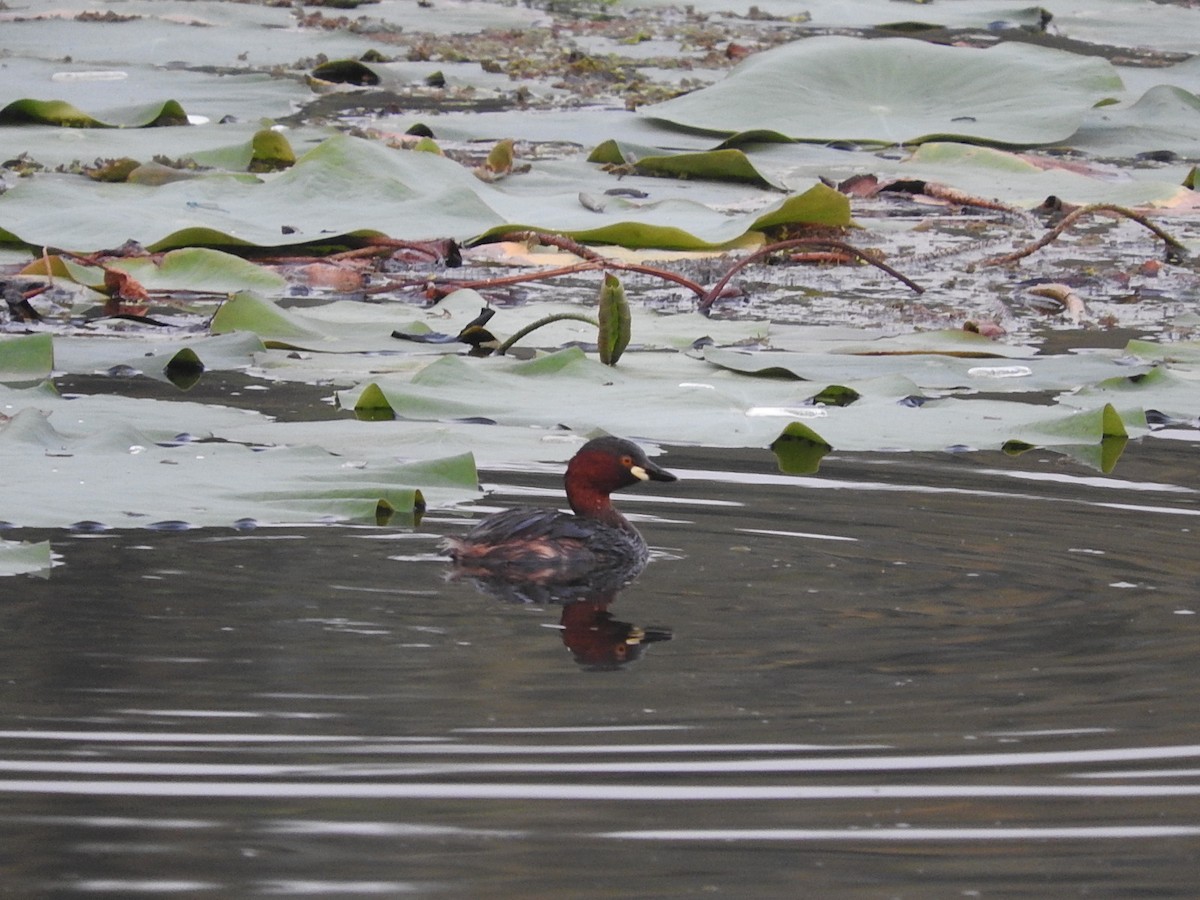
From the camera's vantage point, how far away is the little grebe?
4.57 metres

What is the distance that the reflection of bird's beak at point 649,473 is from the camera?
16.3 ft

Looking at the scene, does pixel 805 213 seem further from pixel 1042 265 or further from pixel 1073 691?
pixel 1073 691

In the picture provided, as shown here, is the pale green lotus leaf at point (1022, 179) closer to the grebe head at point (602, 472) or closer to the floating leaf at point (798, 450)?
the floating leaf at point (798, 450)

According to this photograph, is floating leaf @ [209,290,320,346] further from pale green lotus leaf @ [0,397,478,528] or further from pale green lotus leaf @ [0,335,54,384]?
pale green lotus leaf @ [0,397,478,528]

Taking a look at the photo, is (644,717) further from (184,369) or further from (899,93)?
(899,93)

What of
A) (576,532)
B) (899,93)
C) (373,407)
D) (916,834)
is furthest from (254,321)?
(899,93)

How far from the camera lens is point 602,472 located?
492 cm

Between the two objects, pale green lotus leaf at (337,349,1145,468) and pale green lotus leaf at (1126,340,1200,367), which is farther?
pale green lotus leaf at (1126,340,1200,367)

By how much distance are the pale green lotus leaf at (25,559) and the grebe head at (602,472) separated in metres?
1.28

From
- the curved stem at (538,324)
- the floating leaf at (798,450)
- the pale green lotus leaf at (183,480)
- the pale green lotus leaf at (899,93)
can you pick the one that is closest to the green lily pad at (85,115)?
the pale green lotus leaf at (899,93)

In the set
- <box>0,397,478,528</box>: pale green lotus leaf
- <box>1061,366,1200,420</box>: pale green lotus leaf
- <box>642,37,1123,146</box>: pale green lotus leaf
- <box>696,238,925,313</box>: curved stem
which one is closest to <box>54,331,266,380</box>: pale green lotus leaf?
<box>0,397,478,528</box>: pale green lotus leaf

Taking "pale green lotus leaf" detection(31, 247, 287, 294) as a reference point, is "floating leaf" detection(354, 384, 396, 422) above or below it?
above

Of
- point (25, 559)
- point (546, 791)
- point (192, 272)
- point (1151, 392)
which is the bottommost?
point (192, 272)

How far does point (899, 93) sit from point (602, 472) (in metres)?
6.70
